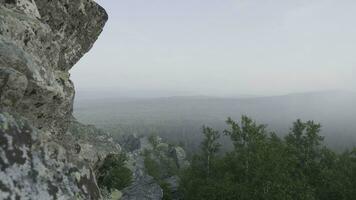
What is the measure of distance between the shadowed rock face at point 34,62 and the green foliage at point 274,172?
97.8 ft

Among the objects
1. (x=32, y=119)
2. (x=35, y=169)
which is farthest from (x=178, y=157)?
(x=35, y=169)

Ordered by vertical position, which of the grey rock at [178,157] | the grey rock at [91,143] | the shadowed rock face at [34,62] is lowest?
the grey rock at [178,157]

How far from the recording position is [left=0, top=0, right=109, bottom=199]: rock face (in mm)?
9602

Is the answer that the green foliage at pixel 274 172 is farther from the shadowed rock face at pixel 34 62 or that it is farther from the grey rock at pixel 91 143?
the shadowed rock face at pixel 34 62

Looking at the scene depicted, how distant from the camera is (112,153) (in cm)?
2942

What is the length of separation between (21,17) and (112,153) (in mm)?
15339

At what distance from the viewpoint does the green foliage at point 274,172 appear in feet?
153

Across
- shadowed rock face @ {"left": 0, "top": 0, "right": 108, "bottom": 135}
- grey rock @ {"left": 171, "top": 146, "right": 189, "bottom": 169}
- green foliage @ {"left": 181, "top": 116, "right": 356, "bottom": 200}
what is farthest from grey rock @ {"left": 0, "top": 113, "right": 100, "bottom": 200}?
grey rock @ {"left": 171, "top": 146, "right": 189, "bottom": 169}

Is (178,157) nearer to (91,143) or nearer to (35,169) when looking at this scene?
(91,143)

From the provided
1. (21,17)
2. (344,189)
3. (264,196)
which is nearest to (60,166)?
(21,17)

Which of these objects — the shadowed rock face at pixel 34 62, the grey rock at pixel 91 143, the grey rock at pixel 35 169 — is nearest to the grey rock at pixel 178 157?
the grey rock at pixel 91 143

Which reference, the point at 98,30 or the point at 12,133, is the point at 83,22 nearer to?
the point at 98,30

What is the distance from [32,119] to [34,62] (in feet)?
6.11

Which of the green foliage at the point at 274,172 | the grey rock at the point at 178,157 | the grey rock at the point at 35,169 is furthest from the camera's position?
the grey rock at the point at 178,157
